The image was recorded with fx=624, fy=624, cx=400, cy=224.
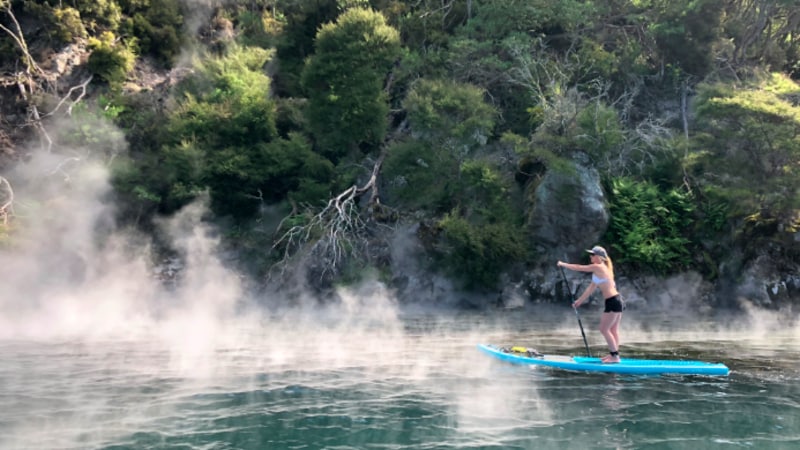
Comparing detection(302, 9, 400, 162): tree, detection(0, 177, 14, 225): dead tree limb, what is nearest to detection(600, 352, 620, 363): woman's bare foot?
detection(302, 9, 400, 162): tree

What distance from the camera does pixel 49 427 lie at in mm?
6852

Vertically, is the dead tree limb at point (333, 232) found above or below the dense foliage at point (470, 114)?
below

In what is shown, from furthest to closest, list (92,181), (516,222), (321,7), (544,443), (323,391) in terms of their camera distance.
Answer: (321,7)
(92,181)
(516,222)
(323,391)
(544,443)

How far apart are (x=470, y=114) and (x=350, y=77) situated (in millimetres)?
4805

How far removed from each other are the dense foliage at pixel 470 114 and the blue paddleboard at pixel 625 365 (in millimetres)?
9400

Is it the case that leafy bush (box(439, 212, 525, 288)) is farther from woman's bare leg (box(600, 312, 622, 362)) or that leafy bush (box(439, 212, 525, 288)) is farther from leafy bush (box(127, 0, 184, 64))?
leafy bush (box(127, 0, 184, 64))

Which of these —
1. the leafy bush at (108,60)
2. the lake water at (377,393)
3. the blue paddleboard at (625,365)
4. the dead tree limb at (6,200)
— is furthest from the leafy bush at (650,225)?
the leafy bush at (108,60)

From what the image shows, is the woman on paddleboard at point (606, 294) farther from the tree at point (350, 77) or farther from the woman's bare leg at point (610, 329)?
the tree at point (350, 77)

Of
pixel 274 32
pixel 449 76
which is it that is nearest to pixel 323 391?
pixel 449 76

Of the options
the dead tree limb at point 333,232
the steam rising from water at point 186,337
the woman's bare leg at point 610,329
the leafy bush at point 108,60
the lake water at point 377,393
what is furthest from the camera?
the leafy bush at point 108,60

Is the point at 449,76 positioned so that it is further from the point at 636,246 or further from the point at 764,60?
the point at 764,60

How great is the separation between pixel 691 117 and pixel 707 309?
32.8ft

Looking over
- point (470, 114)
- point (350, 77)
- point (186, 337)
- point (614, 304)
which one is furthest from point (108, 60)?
point (614, 304)

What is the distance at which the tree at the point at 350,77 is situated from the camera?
2358 cm
